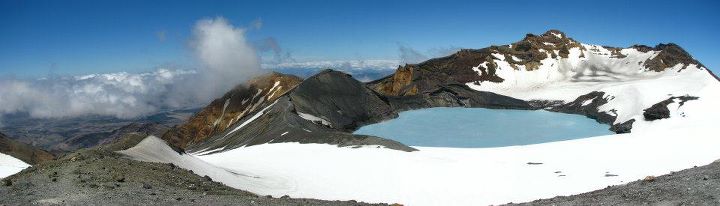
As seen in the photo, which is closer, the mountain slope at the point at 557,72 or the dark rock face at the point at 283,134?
the dark rock face at the point at 283,134

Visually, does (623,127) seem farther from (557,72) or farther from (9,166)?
(9,166)

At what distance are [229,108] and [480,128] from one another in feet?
115

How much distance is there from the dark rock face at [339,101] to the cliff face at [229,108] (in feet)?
18.0

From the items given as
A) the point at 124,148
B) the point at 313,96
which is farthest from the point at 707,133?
the point at 313,96

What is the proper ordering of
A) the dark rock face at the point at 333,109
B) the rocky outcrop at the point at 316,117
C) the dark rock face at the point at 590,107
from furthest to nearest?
the dark rock face at the point at 590,107 → the dark rock face at the point at 333,109 → the rocky outcrop at the point at 316,117

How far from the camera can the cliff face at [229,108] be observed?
75.7 m

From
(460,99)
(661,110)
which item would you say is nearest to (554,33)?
(460,99)

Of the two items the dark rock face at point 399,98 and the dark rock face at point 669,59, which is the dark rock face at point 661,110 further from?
the dark rock face at point 669,59

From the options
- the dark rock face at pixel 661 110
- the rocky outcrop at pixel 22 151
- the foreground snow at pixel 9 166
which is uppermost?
the dark rock face at pixel 661 110

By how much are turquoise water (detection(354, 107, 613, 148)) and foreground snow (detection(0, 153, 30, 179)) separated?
34220 millimetres

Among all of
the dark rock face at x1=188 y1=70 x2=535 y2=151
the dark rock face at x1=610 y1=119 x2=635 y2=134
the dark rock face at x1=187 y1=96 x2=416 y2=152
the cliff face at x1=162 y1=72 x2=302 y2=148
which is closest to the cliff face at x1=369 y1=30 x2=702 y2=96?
the dark rock face at x1=188 y1=70 x2=535 y2=151

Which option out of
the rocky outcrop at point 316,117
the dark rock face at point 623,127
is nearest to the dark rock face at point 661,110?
the dark rock face at point 623,127

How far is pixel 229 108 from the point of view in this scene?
7769cm

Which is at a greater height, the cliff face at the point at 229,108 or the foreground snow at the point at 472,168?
the cliff face at the point at 229,108
